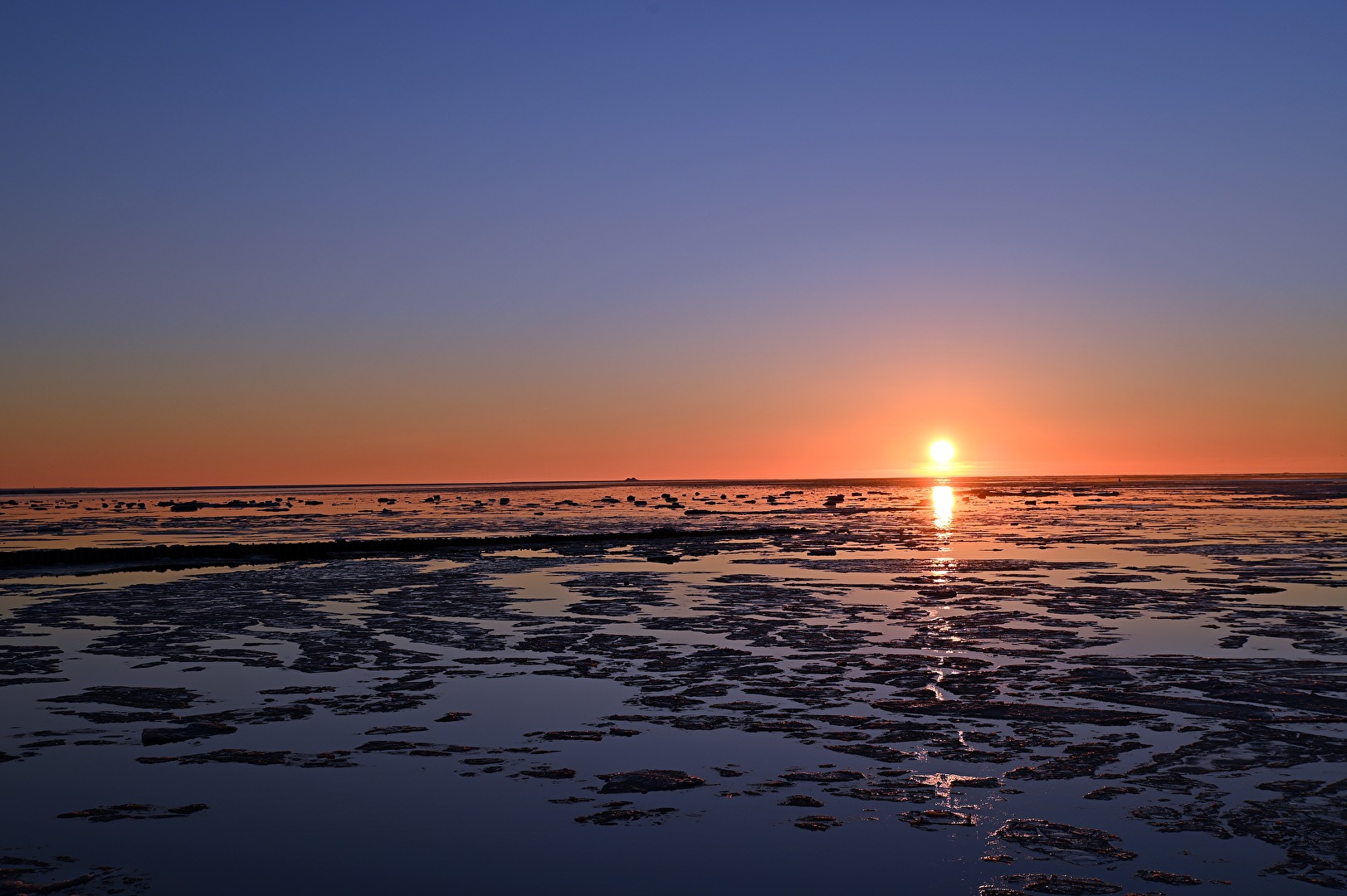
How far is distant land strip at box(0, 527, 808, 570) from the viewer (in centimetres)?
2989

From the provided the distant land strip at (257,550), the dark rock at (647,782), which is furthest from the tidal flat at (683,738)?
the distant land strip at (257,550)

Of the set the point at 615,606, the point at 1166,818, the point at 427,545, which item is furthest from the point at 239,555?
the point at 1166,818

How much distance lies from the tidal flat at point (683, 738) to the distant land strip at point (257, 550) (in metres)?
7.64

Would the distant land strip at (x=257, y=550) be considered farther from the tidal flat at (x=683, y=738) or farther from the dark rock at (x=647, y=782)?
the dark rock at (x=647, y=782)

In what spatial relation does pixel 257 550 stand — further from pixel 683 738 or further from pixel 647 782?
pixel 647 782

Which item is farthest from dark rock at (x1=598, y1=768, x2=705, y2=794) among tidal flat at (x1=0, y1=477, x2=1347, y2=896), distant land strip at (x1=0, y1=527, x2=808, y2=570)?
distant land strip at (x1=0, y1=527, x2=808, y2=570)

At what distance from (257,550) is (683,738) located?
27.6 metres

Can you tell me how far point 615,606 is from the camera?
19.4 m

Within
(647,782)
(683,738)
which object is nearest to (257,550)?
(683,738)

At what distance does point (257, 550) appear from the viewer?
33.3 meters

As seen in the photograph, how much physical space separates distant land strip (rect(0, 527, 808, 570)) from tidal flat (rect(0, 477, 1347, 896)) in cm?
764

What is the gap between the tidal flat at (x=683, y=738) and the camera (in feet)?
20.7

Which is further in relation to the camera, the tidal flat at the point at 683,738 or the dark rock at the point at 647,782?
the dark rock at the point at 647,782

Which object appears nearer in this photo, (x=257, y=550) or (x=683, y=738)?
(x=683, y=738)
